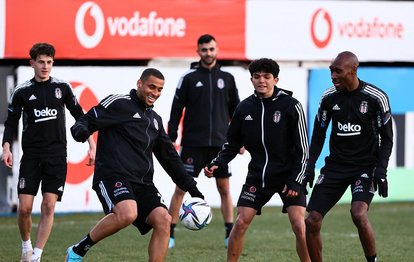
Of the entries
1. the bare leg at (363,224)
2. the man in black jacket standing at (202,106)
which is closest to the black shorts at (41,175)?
the man in black jacket standing at (202,106)

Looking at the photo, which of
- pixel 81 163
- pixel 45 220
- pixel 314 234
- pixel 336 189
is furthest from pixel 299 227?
pixel 81 163

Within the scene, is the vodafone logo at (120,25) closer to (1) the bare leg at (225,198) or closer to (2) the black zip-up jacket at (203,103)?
(2) the black zip-up jacket at (203,103)

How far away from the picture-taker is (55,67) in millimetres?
16203

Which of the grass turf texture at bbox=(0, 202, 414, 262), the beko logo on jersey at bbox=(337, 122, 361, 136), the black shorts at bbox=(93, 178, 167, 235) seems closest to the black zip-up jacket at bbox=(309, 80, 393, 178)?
the beko logo on jersey at bbox=(337, 122, 361, 136)

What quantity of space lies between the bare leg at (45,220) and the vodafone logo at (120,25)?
5.79 m

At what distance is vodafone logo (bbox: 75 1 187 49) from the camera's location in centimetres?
1636

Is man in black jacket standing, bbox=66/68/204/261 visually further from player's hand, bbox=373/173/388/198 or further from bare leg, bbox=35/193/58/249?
player's hand, bbox=373/173/388/198

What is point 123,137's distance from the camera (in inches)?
380

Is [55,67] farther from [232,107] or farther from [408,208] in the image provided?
[408,208]

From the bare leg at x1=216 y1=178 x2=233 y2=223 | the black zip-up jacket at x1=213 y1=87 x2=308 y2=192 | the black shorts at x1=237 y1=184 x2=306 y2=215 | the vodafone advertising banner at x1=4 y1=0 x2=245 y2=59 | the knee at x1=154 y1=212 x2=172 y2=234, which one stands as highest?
the vodafone advertising banner at x1=4 y1=0 x2=245 y2=59

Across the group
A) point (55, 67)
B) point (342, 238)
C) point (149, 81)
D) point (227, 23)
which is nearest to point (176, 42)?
point (227, 23)

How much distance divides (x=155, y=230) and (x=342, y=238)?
197 inches

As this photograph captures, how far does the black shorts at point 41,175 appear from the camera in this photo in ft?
36.1

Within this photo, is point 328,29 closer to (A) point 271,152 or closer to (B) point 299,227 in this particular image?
(A) point 271,152
